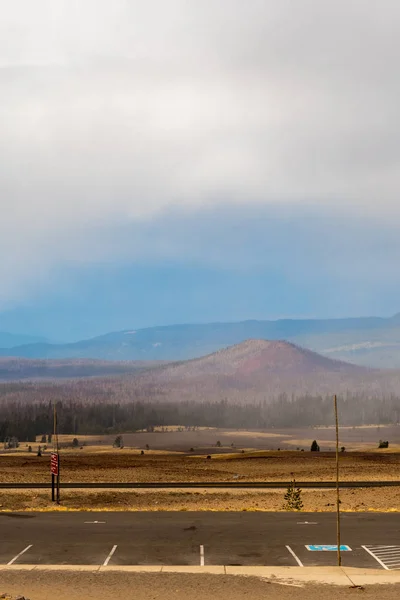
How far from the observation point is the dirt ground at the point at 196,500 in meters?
54.5

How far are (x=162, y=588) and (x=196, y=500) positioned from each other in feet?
99.6

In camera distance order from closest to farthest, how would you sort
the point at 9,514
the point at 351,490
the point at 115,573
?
→ the point at 115,573 → the point at 9,514 → the point at 351,490

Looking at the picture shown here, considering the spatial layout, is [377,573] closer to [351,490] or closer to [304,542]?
[304,542]

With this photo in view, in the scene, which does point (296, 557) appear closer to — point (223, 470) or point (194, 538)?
point (194, 538)

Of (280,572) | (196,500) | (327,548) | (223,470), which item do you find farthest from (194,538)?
(223,470)

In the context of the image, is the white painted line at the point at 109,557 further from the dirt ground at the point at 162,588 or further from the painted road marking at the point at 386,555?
the painted road marking at the point at 386,555

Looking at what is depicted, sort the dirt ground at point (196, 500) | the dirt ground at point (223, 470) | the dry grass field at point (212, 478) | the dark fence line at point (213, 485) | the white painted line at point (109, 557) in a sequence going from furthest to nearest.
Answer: the dirt ground at point (223, 470)
the dark fence line at point (213, 485)
the dry grass field at point (212, 478)
the dirt ground at point (196, 500)
the white painted line at point (109, 557)

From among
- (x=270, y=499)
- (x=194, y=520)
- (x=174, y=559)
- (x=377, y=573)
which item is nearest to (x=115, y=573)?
(x=174, y=559)

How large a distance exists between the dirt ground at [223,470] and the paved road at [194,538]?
34.1 metres

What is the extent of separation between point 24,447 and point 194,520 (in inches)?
6255

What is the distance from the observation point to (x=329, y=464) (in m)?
107

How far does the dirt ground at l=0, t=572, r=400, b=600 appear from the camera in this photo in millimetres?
28575

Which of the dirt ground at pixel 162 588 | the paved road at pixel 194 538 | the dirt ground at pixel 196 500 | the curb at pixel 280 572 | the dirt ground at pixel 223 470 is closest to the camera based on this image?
the dirt ground at pixel 162 588

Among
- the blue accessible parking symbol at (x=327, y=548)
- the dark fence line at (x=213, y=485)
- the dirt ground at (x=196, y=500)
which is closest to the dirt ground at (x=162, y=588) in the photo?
the blue accessible parking symbol at (x=327, y=548)
